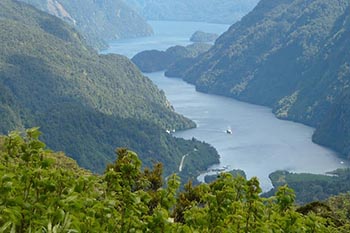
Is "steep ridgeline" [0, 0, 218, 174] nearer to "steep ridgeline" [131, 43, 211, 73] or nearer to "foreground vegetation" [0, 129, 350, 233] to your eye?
"steep ridgeline" [131, 43, 211, 73]

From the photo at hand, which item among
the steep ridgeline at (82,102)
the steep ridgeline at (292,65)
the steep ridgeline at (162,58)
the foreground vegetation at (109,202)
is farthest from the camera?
the steep ridgeline at (162,58)

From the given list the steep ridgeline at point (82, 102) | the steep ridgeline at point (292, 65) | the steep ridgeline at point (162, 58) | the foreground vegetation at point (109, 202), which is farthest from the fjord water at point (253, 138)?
the foreground vegetation at point (109, 202)

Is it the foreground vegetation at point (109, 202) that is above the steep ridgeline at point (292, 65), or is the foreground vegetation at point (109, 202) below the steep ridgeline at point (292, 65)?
above

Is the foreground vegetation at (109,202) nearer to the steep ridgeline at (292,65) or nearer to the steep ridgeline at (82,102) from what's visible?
the steep ridgeline at (82,102)

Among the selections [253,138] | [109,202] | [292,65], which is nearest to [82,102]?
[253,138]

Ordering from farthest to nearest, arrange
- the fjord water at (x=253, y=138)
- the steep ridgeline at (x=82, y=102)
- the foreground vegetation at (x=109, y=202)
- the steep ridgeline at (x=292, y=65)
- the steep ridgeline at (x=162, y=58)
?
the steep ridgeline at (x=162, y=58)
the steep ridgeline at (x=292, y=65)
the steep ridgeline at (x=82, y=102)
the fjord water at (x=253, y=138)
the foreground vegetation at (x=109, y=202)

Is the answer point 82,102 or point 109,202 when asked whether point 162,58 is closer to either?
point 82,102

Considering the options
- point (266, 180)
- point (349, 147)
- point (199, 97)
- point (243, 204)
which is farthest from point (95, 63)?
point (243, 204)
